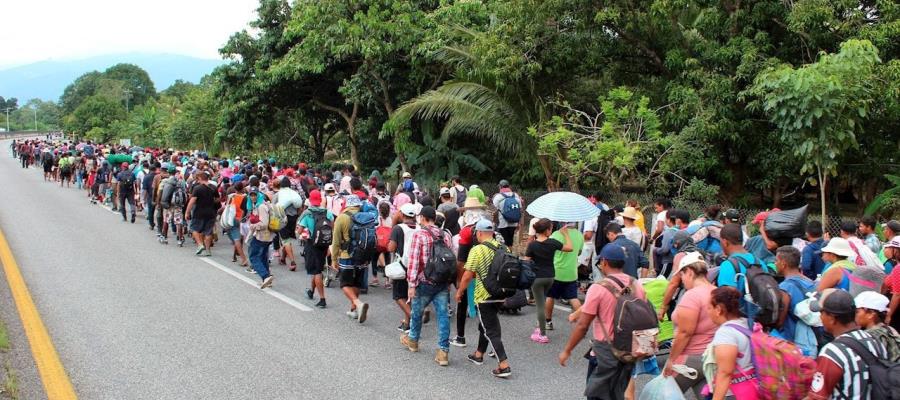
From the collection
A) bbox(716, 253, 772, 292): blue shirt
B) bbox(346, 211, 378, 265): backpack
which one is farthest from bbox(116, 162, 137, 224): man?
bbox(716, 253, 772, 292): blue shirt

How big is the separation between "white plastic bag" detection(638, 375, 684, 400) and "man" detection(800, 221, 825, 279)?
3405 mm

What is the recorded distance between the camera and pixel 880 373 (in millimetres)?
4180

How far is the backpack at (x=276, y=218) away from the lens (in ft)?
35.1

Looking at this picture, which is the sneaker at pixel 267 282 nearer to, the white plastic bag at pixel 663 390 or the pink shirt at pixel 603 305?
the pink shirt at pixel 603 305

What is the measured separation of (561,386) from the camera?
699 cm

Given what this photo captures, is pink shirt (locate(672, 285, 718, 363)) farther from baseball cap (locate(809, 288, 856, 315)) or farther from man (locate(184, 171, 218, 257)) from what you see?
man (locate(184, 171, 218, 257))

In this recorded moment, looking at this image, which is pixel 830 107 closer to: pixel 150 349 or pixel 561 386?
pixel 561 386

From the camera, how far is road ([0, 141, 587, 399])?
678cm

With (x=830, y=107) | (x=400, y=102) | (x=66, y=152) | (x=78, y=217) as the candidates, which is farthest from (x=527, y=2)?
(x=66, y=152)

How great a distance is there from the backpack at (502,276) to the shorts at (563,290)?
1597mm

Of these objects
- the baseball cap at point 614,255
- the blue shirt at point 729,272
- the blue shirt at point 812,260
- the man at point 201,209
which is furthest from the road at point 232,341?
the blue shirt at point 812,260

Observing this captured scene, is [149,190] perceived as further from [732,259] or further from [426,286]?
[732,259]

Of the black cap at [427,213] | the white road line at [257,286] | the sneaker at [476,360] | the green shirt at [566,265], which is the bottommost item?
the white road line at [257,286]

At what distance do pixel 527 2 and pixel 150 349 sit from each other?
10048mm
